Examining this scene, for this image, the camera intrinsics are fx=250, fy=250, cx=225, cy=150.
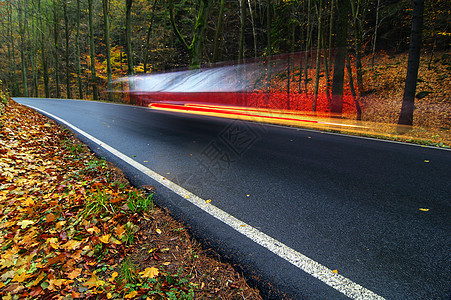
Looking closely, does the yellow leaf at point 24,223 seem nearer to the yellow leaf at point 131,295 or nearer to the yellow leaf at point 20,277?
the yellow leaf at point 20,277

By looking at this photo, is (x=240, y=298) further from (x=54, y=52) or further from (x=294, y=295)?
(x=54, y=52)

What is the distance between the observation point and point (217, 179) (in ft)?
12.7

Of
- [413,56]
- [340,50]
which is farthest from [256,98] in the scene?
[413,56]

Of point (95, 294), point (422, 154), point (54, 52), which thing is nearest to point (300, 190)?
point (95, 294)

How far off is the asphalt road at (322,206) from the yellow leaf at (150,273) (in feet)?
1.85

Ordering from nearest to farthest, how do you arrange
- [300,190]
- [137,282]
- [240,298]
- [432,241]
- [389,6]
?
[240,298] → [137,282] → [432,241] → [300,190] → [389,6]

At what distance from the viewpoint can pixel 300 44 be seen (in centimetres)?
2534

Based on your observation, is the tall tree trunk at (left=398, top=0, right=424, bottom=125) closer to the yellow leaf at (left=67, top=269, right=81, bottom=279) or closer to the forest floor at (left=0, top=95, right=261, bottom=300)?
the forest floor at (left=0, top=95, right=261, bottom=300)

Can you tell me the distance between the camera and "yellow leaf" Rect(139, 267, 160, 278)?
73.8 inches

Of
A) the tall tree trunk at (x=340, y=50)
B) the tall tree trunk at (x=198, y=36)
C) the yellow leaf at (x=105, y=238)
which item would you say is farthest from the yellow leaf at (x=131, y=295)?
the tall tree trunk at (x=198, y=36)

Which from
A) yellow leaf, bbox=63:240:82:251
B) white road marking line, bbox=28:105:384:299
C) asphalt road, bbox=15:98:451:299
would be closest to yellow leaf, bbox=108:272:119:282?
yellow leaf, bbox=63:240:82:251

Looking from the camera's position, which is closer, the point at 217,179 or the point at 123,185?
the point at 123,185

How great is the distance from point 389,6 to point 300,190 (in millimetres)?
25230

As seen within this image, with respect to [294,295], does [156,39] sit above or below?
above
